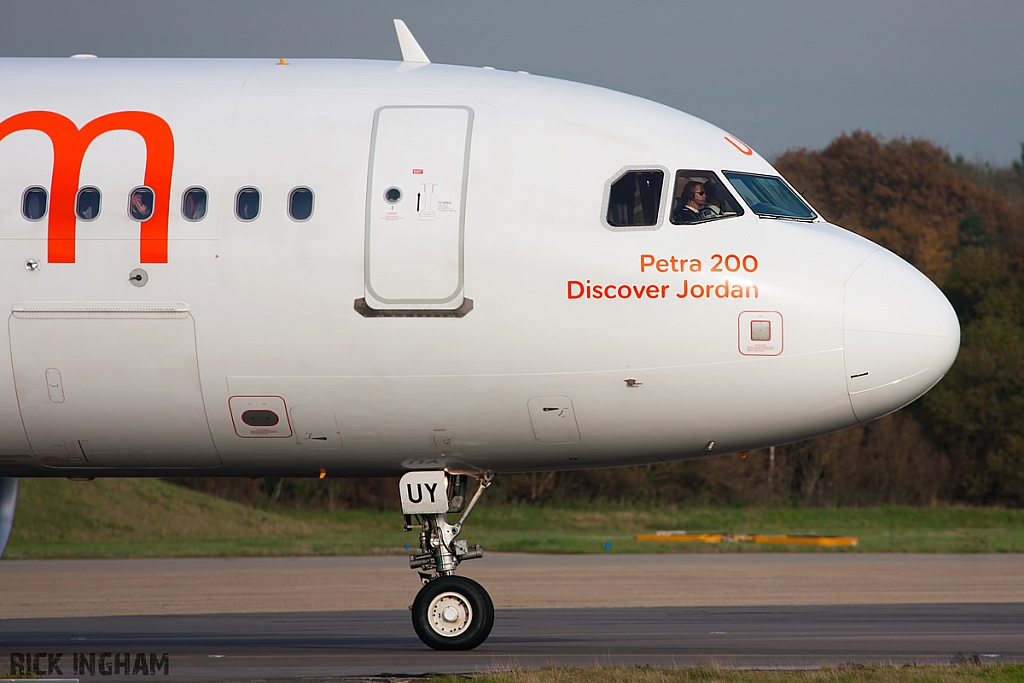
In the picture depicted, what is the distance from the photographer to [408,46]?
14.2 metres

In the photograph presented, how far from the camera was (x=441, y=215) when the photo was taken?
12.4 meters

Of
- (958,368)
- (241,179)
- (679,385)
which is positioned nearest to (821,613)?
(679,385)

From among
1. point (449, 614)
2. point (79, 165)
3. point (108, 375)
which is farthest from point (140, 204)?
point (449, 614)

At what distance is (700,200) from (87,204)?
5.91m

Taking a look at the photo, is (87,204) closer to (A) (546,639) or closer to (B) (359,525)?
(A) (546,639)

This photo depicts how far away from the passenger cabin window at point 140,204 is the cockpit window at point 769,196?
5.59m

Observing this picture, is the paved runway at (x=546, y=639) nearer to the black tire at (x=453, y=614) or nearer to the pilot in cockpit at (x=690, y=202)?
the black tire at (x=453, y=614)

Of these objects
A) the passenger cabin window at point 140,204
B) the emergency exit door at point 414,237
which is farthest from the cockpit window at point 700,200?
the passenger cabin window at point 140,204

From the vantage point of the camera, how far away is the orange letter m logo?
12430mm

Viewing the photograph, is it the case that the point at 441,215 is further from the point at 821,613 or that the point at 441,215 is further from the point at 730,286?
the point at 821,613

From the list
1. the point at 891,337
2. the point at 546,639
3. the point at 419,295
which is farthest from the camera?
the point at 546,639

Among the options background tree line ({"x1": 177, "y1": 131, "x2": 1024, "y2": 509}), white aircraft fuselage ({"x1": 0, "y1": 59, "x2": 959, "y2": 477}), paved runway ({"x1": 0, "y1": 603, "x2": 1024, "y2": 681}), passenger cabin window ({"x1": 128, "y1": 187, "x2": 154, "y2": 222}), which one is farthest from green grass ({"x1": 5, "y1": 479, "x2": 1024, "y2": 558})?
passenger cabin window ({"x1": 128, "y1": 187, "x2": 154, "y2": 222})

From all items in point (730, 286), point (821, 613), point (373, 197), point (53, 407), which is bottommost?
point (821, 613)

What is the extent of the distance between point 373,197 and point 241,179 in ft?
4.25
